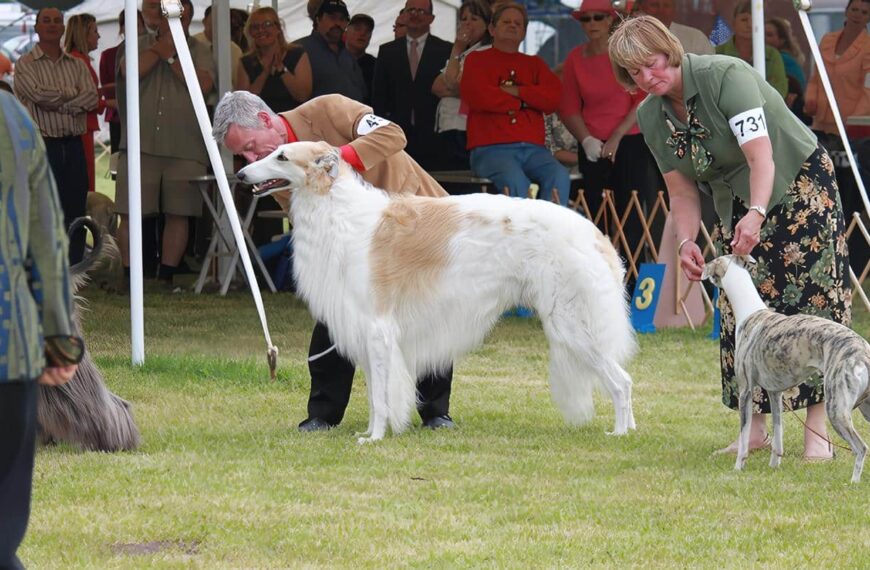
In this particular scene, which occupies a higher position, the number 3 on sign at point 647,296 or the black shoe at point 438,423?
the number 3 on sign at point 647,296

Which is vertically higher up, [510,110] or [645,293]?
[510,110]

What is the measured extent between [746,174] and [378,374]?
5.42 ft

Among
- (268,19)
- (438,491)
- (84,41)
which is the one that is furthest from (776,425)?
(84,41)

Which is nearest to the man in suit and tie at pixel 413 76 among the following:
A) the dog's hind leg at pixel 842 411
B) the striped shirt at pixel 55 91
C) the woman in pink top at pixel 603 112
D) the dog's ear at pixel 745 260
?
the woman in pink top at pixel 603 112

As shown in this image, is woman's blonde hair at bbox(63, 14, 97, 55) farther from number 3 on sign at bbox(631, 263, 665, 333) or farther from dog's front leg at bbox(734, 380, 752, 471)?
dog's front leg at bbox(734, 380, 752, 471)

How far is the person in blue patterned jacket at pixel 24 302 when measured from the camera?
2.43m

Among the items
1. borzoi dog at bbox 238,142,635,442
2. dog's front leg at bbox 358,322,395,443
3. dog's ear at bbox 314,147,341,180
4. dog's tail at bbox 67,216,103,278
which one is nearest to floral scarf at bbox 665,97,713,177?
borzoi dog at bbox 238,142,635,442

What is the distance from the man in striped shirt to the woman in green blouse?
276 inches

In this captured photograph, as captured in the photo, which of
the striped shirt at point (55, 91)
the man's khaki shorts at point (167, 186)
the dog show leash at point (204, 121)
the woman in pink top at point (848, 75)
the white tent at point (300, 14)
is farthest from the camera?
the white tent at point (300, 14)

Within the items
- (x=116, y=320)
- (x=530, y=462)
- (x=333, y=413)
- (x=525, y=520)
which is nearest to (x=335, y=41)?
(x=116, y=320)

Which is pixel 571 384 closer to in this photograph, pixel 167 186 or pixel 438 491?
pixel 438 491

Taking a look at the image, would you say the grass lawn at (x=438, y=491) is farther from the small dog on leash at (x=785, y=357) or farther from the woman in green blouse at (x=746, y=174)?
the woman in green blouse at (x=746, y=174)

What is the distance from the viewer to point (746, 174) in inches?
197

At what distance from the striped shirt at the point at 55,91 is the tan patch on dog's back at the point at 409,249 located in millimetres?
6187
